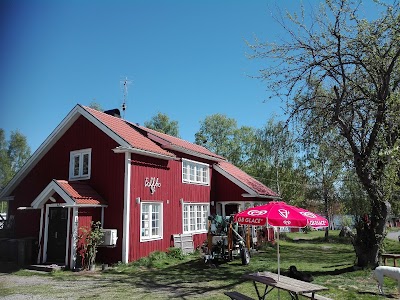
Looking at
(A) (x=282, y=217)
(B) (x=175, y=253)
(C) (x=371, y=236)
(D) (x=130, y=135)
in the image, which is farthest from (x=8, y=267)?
(C) (x=371, y=236)

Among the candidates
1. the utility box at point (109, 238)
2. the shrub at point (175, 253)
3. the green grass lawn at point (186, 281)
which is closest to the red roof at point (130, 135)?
the utility box at point (109, 238)

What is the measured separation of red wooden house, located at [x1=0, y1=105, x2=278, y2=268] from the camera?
13883 mm

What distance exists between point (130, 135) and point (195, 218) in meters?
6.67

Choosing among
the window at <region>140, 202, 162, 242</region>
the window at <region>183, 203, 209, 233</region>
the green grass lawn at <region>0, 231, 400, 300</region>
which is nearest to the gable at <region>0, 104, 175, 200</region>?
the window at <region>140, 202, 162, 242</region>

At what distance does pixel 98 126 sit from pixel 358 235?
38.2ft

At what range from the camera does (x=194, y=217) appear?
19469 millimetres

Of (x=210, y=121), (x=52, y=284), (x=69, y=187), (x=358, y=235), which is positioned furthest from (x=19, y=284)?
(x=210, y=121)

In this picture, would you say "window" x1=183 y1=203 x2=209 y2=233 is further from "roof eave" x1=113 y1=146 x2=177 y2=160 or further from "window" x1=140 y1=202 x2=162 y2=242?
"roof eave" x1=113 y1=146 x2=177 y2=160

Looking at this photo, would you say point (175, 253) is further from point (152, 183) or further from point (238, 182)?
A: point (238, 182)

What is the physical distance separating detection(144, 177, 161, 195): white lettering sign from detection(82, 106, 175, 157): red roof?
4.29ft

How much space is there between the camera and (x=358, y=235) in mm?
12664

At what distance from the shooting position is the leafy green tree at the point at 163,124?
157 feet

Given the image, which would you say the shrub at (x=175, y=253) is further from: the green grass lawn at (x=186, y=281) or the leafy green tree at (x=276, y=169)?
the leafy green tree at (x=276, y=169)

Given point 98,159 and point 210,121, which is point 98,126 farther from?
point 210,121
